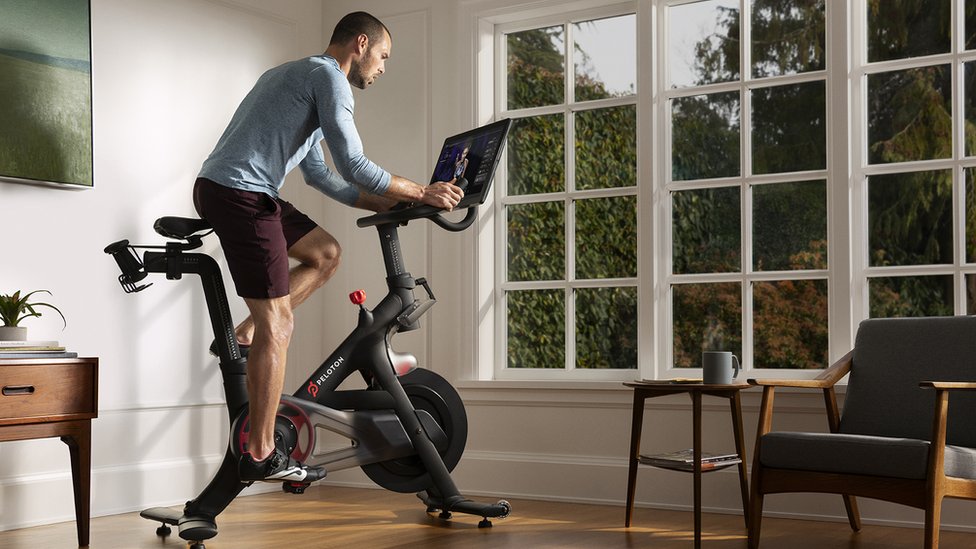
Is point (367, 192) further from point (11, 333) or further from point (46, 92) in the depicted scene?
point (46, 92)

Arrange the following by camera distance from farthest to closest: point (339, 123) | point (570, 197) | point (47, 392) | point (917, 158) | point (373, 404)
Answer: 1. point (570, 197)
2. point (917, 158)
3. point (373, 404)
4. point (47, 392)
5. point (339, 123)

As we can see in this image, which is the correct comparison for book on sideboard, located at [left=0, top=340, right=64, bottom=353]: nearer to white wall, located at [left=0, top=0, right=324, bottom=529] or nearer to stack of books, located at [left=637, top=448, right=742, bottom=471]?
white wall, located at [left=0, top=0, right=324, bottom=529]

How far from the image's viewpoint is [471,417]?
466cm

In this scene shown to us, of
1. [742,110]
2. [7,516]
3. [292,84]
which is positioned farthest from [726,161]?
[7,516]

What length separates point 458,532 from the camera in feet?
11.6

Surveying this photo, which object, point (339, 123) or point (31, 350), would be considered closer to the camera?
point (339, 123)

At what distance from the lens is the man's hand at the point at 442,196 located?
11.1 feet

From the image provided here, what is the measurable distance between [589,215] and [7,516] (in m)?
2.55

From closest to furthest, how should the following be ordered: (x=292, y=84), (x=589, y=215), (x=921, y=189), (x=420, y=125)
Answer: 1. (x=292, y=84)
2. (x=921, y=189)
3. (x=589, y=215)
4. (x=420, y=125)

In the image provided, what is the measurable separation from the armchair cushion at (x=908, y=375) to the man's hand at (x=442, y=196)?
57.0 inches

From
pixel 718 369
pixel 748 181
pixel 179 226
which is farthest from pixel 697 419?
pixel 179 226

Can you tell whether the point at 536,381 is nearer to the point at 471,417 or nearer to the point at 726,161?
the point at 471,417

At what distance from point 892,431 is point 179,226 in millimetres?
2309

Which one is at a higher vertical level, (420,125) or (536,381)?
(420,125)
